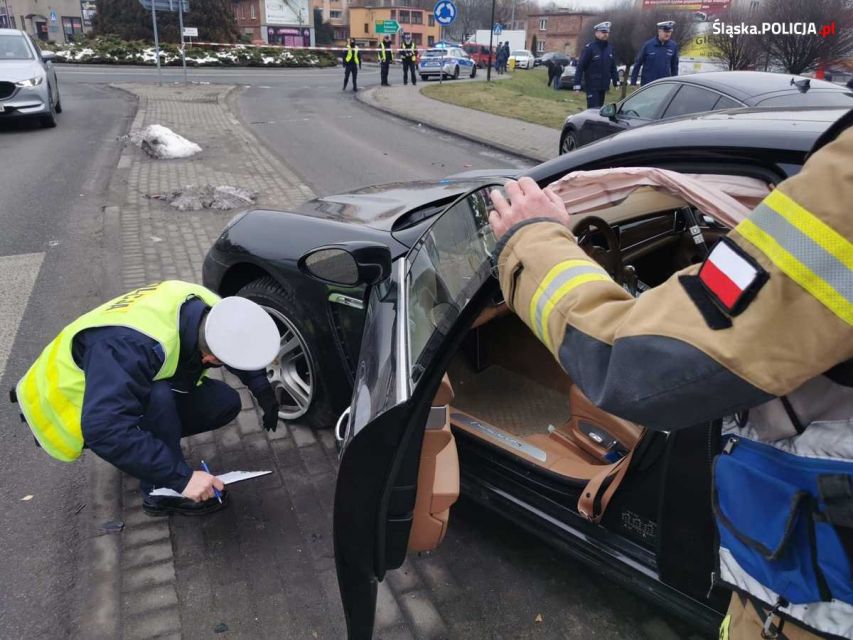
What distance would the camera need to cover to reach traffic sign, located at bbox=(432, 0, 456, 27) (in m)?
18.1

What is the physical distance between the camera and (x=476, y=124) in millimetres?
13961

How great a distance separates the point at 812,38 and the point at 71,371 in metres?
20.8

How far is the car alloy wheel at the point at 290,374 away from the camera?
9.93ft

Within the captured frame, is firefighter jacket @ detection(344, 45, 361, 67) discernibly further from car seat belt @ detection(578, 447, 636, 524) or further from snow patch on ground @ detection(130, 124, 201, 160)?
car seat belt @ detection(578, 447, 636, 524)

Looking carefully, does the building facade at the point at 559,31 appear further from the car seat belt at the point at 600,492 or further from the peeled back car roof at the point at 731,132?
the car seat belt at the point at 600,492

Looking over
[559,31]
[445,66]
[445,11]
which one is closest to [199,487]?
[445,11]

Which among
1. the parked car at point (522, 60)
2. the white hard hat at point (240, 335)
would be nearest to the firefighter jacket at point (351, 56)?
the white hard hat at point (240, 335)

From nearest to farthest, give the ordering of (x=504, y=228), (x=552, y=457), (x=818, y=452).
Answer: (x=818, y=452) < (x=504, y=228) < (x=552, y=457)

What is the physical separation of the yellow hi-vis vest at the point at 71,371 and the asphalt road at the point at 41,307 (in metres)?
0.44

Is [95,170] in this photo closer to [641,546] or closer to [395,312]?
[395,312]

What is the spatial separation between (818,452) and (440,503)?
109cm

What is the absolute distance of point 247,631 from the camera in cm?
216

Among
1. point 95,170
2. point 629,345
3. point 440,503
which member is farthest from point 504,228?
point 95,170

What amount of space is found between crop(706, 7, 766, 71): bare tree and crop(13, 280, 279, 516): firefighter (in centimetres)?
2027
